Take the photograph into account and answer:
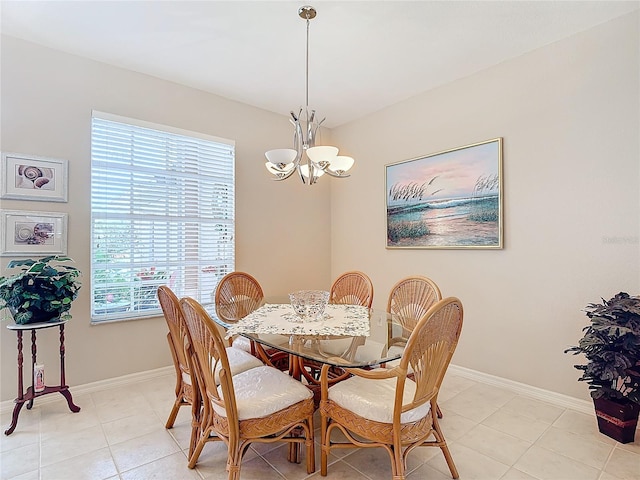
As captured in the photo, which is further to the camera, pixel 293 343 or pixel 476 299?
pixel 476 299

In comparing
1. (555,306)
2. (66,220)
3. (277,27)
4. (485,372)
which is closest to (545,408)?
(485,372)

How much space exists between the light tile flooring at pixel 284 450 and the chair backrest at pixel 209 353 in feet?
1.73

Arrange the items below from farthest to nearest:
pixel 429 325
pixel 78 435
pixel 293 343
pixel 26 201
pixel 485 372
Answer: pixel 485 372 < pixel 26 201 < pixel 78 435 < pixel 293 343 < pixel 429 325

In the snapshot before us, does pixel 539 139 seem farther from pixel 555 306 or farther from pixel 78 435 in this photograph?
pixel 78 435

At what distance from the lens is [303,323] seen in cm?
223

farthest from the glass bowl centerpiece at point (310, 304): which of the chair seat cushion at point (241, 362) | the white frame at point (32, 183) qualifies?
the white frame at point (32, 183)

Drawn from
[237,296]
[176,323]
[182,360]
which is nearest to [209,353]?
[176,323]

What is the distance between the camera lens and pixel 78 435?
7.32 feet

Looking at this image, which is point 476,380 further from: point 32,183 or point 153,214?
point 32,183

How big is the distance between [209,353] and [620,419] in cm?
254

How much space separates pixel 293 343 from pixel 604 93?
2.83 m

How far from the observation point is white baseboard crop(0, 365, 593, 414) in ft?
8.42

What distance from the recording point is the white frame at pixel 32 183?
2.57 m

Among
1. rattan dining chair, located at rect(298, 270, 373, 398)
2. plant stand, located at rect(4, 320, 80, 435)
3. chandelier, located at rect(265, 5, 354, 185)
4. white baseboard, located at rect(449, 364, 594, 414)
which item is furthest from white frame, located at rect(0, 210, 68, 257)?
white baseboard, located at rect(449, 364, 594, 414)
